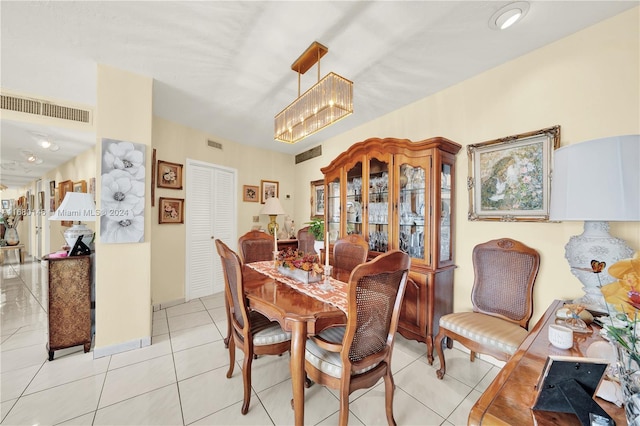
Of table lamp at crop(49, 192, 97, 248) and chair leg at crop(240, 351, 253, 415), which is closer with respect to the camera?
chair leg at crop(240, 351, 253, 415)

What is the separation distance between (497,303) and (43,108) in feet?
16.7

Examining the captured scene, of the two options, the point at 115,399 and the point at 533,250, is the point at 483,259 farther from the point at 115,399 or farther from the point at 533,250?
the point at 115,399

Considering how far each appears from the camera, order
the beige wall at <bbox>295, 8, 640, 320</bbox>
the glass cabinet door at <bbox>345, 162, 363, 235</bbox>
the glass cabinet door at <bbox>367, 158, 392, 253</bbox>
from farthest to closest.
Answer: the glass cabinet door at <bbox>345, 162, 363, 235</bbox>, the glass cabinet door at <bbox>367, 158, 392, 253</bbox>, the beige wall at <bbox>295, 8, 640, 320</bbox>

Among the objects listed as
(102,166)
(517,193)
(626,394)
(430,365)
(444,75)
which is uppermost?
(444,75)

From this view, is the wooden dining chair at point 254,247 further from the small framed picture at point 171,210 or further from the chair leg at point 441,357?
the chair leg at point 441,357

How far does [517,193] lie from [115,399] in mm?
3537

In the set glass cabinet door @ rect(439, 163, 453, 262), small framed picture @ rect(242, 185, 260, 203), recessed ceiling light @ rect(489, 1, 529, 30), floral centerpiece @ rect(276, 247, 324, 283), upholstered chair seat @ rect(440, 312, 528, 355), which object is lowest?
upholstered chair seat @ rect(440, 312, 528, 355)

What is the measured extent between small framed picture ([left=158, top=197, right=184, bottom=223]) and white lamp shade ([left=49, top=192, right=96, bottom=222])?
3.56 ft

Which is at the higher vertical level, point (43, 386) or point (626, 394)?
point (626, 394)

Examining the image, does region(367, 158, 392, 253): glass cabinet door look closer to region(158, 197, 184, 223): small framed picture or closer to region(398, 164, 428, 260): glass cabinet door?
region(398, 164, 428, 260): glass cabinet door

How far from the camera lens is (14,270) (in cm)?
528

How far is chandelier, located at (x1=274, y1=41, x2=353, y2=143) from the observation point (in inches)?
69.2

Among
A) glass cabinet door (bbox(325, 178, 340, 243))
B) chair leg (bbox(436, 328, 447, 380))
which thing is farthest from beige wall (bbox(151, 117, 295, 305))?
chair leg (bbox(436, 328, 447, 380))

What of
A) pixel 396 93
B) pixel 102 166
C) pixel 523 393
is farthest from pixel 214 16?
pixel 523 393
